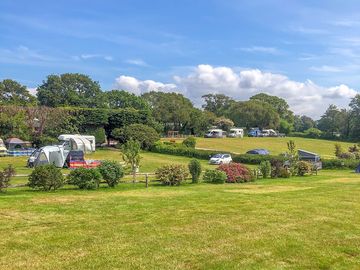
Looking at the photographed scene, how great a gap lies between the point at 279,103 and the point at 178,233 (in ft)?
421

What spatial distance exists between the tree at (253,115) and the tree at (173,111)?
804 inches

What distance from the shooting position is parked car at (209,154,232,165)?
1742 inches

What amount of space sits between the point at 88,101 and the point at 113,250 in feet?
278

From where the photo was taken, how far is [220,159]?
44.6 metres

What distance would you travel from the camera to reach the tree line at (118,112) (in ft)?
195

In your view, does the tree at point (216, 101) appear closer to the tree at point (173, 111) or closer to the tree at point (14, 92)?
the tree at point (173, 111)

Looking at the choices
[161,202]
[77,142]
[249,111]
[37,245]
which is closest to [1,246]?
[37,245]

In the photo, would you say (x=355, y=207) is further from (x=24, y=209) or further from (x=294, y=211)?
(x=24, y=209)

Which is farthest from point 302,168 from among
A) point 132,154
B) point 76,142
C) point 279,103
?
point 279,103

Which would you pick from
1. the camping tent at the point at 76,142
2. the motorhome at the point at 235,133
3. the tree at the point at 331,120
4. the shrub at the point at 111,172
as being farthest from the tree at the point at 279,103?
the shrub at the point at 111,172

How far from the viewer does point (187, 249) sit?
8.29m

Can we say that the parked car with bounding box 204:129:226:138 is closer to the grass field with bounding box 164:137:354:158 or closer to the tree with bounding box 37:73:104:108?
the grass field with bounding box 164:137:354:158

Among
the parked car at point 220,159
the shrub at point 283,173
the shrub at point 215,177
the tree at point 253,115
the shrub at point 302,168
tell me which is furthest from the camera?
the tree at point 253,115

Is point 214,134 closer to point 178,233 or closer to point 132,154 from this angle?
point 132,154
